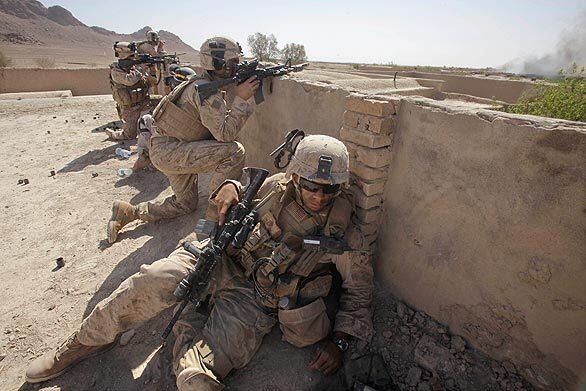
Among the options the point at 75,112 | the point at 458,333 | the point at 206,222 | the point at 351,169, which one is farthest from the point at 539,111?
the point at 75,112

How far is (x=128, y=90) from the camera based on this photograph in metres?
6.36

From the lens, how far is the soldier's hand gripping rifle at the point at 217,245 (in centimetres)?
201

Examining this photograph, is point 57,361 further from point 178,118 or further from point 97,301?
point 178,118

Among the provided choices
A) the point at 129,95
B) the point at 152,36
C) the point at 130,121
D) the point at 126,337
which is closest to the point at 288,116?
the point at 126,337

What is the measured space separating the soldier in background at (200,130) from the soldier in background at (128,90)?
3.50 m

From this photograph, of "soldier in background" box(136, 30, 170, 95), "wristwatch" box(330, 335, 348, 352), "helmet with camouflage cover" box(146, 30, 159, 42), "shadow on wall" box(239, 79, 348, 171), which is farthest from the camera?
"helmet with camouflage cover" box(146, 30, 159, 42)

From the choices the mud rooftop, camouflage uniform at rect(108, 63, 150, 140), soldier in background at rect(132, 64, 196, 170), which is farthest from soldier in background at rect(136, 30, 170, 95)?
the mud rooftop

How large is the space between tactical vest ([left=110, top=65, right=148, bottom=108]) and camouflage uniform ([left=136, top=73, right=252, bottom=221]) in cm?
350

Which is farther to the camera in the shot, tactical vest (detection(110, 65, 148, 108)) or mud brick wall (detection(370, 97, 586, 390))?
tactical vest (detection(110, 65, 148, 108))

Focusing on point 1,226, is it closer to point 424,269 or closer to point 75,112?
point 424,269

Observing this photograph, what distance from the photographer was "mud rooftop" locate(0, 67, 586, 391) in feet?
5.31

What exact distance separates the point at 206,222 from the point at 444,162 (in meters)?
1.56

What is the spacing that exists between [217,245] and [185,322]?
A: 0.61 meters

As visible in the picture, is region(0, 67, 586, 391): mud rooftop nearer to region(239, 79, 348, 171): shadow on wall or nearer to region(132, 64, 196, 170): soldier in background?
region(239, 79, 348, 171): shadow on wall
